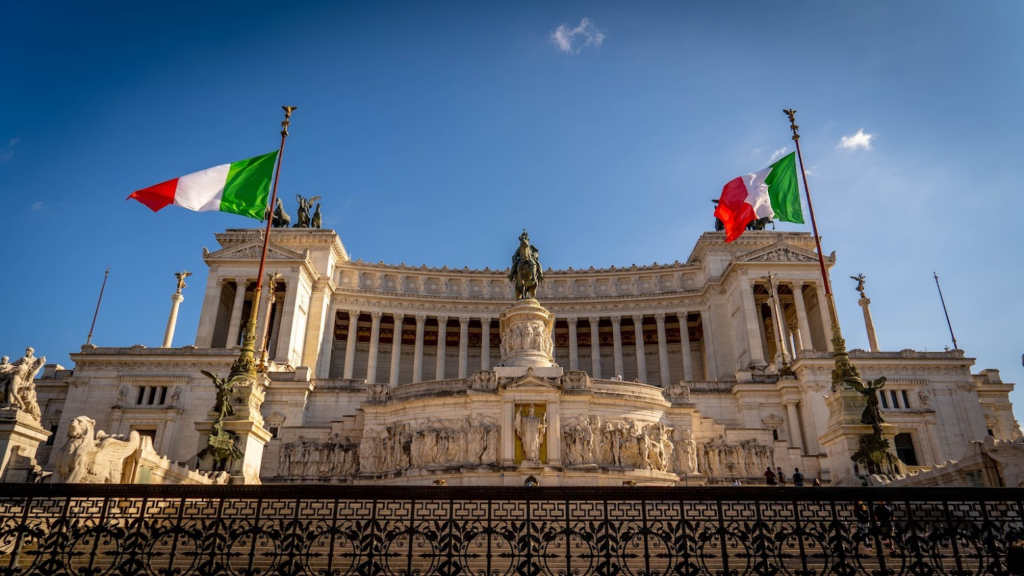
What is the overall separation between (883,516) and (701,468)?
27.2 meters

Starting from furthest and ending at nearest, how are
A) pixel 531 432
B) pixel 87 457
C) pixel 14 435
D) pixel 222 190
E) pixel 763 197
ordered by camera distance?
pixel 763 197 → pixel 531 432 → pixel 222 190 → pixel 14 435 → pixel 87 457

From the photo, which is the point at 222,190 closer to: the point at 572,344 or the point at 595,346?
the point at 595,346

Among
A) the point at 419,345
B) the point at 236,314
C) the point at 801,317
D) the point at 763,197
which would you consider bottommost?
the point at 763,197

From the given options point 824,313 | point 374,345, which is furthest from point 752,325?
point 374,345

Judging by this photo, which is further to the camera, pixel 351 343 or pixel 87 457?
pixel 351 343

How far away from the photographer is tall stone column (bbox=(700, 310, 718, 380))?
63.6m

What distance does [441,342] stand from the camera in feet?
216

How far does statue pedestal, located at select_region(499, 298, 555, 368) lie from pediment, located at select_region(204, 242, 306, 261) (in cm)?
2938

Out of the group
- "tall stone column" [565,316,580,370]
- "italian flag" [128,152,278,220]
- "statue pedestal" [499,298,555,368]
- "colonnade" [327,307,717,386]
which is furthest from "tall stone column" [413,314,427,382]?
"italian flag" [128,152,278,220]

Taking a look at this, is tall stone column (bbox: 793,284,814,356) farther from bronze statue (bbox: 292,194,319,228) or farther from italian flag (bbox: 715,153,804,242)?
bronze statue (bbox: 292,194,319,228)

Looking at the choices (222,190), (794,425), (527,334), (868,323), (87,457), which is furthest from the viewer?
(868,323)

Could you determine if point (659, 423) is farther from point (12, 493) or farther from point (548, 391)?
point (12, 493)

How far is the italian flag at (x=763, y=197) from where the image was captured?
30297 mm

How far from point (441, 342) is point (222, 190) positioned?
39.6m
